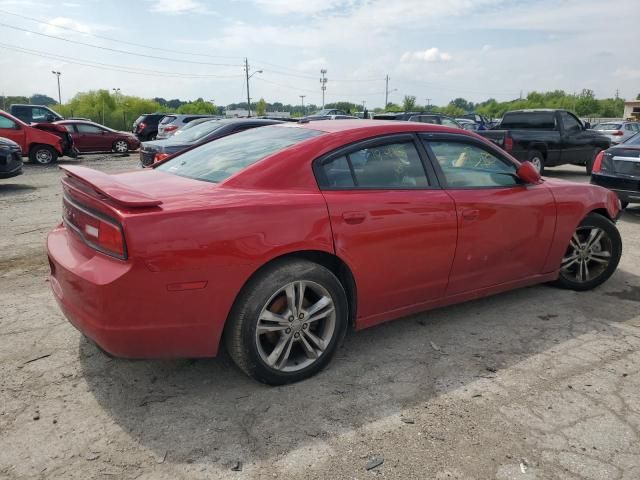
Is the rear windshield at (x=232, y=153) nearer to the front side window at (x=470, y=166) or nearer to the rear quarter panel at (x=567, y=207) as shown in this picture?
the front side window at (x=470, y=166)

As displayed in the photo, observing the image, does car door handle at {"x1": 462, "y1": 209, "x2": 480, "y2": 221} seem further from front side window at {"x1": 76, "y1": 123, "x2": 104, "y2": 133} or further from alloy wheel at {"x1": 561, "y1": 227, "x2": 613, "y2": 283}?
front side window at {"x1": 76, "y1": 123, "x2": 104, "y2": 133}

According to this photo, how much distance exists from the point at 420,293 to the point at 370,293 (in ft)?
1.50

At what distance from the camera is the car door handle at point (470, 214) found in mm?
3567

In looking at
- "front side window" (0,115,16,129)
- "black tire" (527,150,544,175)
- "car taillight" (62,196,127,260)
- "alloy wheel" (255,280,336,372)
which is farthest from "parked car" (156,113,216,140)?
"alloy wheel" (255,280,336,372)

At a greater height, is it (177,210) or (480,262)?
(177,210)

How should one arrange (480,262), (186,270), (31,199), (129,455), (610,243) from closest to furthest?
1. (129,455)
2. (186,270)
3. (480,262)
4. (610,243)
5. (31,199)

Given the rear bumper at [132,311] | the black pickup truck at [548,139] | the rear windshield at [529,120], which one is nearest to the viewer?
the rear bumper at [132,311]

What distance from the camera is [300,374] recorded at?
3018 mm

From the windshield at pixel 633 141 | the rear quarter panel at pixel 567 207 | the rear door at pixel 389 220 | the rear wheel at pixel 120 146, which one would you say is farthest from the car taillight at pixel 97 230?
the rear wheel at pixel 120 146

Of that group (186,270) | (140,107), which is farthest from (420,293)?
(140,107)

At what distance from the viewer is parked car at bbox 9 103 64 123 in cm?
2142

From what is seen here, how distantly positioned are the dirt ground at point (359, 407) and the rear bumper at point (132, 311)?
0.39 meters

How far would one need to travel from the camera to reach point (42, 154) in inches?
600

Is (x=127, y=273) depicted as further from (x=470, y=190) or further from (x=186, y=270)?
(x=470, y=190)
